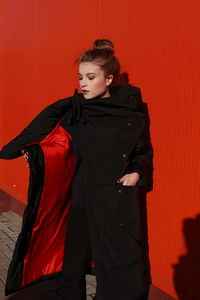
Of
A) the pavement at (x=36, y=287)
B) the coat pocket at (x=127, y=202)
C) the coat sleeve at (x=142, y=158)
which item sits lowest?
the pavement at (x=36, y=287)

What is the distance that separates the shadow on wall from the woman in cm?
29

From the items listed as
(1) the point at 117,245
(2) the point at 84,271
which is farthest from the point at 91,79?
(2) the point at 84,271

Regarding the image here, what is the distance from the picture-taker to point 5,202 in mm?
5551

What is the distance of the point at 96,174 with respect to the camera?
256 cm

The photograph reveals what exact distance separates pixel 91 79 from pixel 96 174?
59 cm

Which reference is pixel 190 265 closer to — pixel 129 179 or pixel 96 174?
pixel 129 179

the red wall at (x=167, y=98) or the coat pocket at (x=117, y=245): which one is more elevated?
the red wall at (x=167, y=98)

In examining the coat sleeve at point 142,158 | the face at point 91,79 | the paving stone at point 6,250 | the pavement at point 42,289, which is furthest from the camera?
the paving stone at point 6,250

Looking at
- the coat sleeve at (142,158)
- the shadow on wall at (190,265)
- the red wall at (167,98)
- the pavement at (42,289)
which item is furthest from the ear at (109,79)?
the pavement at (42,289)

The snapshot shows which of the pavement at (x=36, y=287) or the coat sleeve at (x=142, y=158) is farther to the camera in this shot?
the pavement at (x=36, y=287)

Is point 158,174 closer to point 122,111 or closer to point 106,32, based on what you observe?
point 122,111

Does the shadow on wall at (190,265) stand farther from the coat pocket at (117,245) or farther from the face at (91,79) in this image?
the face at (91,79)

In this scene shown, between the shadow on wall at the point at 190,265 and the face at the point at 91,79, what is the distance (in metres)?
1.04

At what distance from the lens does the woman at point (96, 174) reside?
256cm
